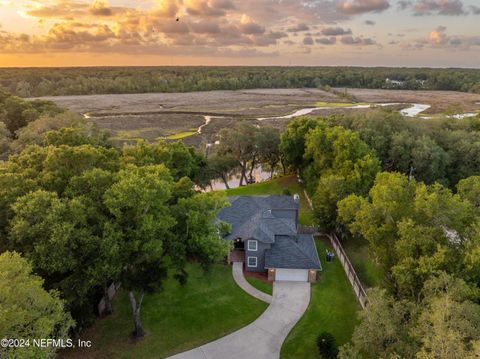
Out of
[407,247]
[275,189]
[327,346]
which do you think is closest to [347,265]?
[407,247]

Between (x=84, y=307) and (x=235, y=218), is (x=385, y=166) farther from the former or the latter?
(x=84, y=307)

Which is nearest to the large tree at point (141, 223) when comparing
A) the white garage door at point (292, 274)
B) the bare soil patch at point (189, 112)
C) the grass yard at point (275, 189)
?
the white garage door at point (292, 274)

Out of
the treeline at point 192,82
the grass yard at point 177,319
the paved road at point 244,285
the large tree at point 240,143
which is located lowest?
the grass yard at point 177,319

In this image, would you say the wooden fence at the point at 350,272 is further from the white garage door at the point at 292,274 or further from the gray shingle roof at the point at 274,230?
the white garage door at the point at 292,274

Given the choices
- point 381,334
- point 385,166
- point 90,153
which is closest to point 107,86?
point 385,166

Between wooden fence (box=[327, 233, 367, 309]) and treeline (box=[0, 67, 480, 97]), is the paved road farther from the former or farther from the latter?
treeline (box=[0, 67, 480, 97])
